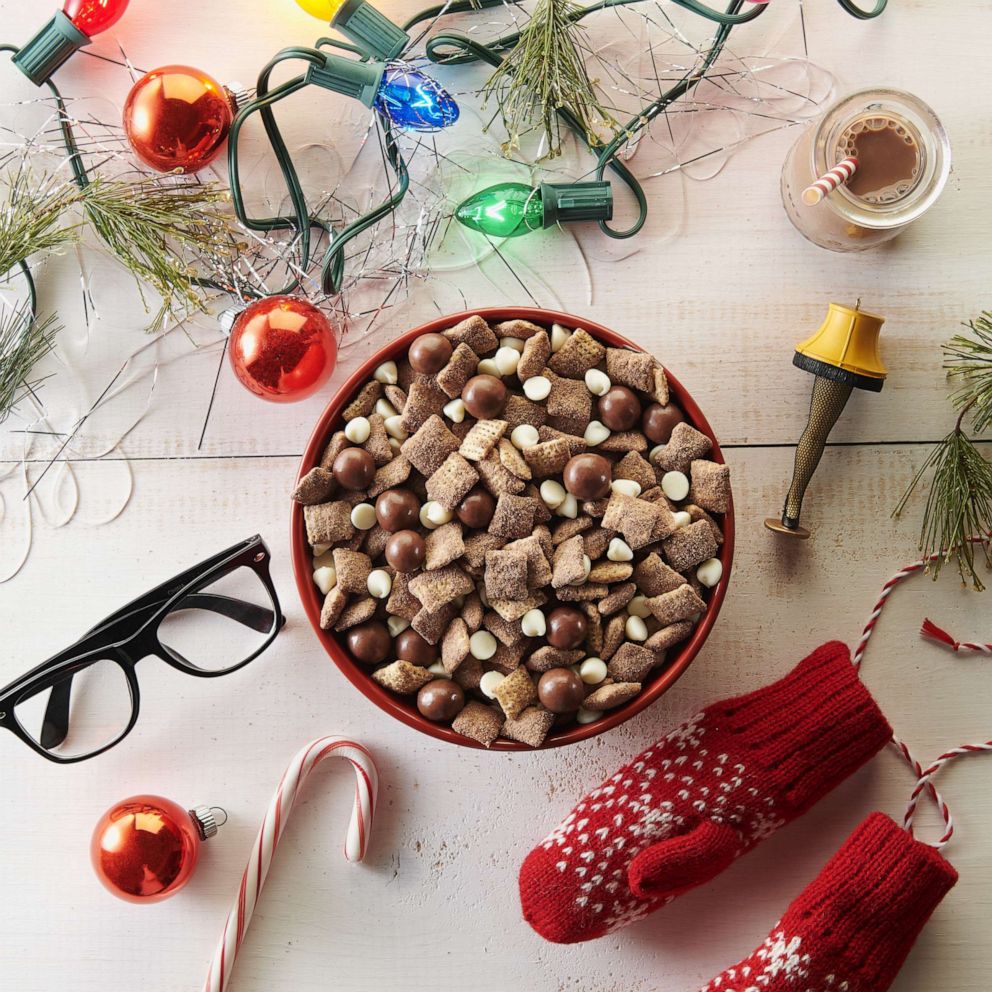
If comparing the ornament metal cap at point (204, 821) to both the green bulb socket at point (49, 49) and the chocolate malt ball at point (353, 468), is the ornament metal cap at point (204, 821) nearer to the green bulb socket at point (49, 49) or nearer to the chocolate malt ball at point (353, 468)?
the chocolate malt ball at point (353, 468)

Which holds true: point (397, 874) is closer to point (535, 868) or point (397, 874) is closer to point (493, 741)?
point (535, 868)

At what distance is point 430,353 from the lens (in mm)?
926

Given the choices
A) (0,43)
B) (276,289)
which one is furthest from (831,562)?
(0,43)

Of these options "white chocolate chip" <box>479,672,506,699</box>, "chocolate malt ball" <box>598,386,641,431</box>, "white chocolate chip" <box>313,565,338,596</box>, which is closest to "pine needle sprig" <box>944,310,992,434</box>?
"chocolate malt ball" <box>598,386,641,431</box>

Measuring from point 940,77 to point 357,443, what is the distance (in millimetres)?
Result: 815

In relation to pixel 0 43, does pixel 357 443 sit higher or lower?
lower

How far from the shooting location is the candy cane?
1086mm

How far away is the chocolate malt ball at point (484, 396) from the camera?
925 mm

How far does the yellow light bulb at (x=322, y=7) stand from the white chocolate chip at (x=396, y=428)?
17.5 inches

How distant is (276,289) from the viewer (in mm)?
1126

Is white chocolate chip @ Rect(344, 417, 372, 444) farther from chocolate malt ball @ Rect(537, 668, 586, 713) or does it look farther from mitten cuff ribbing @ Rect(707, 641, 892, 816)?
mitten cuff ribbing @ Rect(707, 641, 892, 816)

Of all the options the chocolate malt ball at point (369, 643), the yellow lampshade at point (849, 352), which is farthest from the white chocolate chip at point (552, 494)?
the yellow lampshade at point (849, 352)

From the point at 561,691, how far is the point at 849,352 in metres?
0.49

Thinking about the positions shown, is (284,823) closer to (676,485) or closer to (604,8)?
(676,485)
